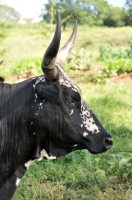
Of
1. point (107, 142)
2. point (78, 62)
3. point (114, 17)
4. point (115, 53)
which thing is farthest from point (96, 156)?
point (114, 17)

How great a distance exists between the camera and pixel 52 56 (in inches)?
95.2

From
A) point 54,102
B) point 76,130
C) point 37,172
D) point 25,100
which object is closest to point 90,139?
point 76,130

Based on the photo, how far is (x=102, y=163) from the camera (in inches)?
195

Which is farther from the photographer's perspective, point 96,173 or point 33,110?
point 96,173

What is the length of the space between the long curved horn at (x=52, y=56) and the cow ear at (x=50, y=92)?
7 cm

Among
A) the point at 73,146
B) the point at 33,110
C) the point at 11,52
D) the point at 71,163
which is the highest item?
the point at 33,110

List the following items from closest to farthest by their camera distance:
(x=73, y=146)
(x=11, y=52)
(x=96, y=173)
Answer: (x=73, y=146) < (x=96, y=173) < (x=11, y=52)

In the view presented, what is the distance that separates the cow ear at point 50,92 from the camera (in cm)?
251

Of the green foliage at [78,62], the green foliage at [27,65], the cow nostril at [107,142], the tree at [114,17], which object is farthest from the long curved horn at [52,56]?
the tree at [114,17]

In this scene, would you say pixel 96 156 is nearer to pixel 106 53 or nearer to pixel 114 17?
pixel 106 53

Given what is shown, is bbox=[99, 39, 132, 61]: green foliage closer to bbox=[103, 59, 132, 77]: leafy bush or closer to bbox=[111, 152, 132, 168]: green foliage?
bbox=[103, 59, 132, 77]: leafy bush

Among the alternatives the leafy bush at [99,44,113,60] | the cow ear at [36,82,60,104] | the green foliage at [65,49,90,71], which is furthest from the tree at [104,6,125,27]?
the cow ear at [36,82,60,104]

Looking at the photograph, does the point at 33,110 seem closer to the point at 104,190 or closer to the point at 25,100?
the point at 25,100

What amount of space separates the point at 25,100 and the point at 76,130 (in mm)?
423
